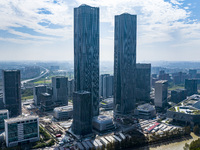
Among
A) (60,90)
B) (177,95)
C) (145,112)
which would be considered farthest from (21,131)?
(177,95)

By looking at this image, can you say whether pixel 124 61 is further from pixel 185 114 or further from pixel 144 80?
pixel 185 114

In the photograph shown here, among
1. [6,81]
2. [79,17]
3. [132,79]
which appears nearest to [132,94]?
[132,79]

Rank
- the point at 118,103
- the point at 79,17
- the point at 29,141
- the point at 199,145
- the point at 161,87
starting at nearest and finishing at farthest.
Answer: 1. the point at 199,145
2. the point at 29,141
3. the point at 79,17
4. the point at 118,103
5. the point at 161,87

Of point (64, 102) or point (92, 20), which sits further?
point (64, 102)

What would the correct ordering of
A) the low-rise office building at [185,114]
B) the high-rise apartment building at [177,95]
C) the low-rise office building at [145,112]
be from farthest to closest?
the high-rise apartment building at [177,95], the low-rise office building at [145,112], the low-rise office building at [185,114]

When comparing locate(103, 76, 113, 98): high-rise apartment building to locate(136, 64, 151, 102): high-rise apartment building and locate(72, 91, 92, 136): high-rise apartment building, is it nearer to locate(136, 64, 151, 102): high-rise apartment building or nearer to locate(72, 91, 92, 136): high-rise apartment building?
locate(136, 64, 151, 102): high-rise apartment building

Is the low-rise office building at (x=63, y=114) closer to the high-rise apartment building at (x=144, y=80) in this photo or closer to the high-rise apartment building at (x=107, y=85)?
the high-rise apartment building at (x=107, y=85)

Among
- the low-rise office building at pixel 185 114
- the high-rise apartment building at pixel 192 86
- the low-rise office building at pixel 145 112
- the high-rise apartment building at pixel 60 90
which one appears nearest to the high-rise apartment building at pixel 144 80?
the low-rise office building at pixel 145 112

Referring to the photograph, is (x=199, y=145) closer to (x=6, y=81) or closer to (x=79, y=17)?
(x=79, y=17)
